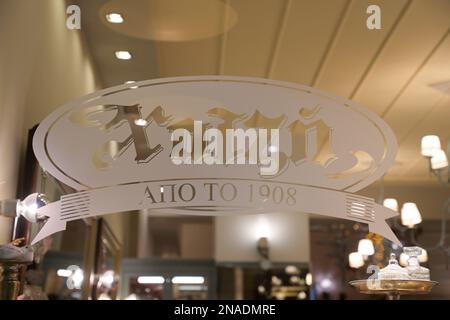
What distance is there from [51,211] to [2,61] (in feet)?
1.73

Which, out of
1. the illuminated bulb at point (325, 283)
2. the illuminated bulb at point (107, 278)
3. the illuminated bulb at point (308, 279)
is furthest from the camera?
the illuminated bulb at point (325, 283)

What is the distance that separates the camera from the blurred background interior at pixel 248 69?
2.01 metres

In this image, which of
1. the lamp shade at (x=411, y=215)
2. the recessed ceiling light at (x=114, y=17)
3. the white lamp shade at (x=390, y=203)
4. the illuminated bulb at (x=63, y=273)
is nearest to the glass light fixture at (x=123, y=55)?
the recessed ceiling light at (x=114, y=17)

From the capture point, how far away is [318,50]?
2.35m

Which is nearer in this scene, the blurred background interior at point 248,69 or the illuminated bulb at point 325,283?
the blurred background interior at point 248,69

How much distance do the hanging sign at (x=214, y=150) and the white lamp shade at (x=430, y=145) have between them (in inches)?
7.5

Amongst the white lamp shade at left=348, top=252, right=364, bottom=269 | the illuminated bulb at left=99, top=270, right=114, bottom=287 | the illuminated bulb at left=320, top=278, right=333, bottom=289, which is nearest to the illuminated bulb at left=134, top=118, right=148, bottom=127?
the white lamp shade at left=348, top=252, right=364, bottom=269

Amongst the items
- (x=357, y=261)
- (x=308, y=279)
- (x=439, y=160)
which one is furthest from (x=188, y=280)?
(x=439, y=160)

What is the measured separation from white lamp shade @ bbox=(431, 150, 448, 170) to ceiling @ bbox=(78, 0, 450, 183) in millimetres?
45

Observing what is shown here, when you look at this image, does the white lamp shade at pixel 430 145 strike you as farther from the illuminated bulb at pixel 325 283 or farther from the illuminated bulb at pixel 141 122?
the illuminated bulb at pixel 325 283

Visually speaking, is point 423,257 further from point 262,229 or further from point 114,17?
point 114,17

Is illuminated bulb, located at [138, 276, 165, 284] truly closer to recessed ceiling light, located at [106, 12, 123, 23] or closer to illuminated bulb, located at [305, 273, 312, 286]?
illuminated bulb, located at [305, 273, 312, 286]

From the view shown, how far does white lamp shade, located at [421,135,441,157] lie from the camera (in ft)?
6.91

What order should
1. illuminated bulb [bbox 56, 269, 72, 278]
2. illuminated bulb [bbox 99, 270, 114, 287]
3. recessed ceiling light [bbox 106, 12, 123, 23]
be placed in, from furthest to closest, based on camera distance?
illuminated bulb [bbox 99, 270, 114, 287], illuminated bulb [bbox 56, 269, 72, 278], recessed ceiling light [bbox 106, 12, 123, 23]
